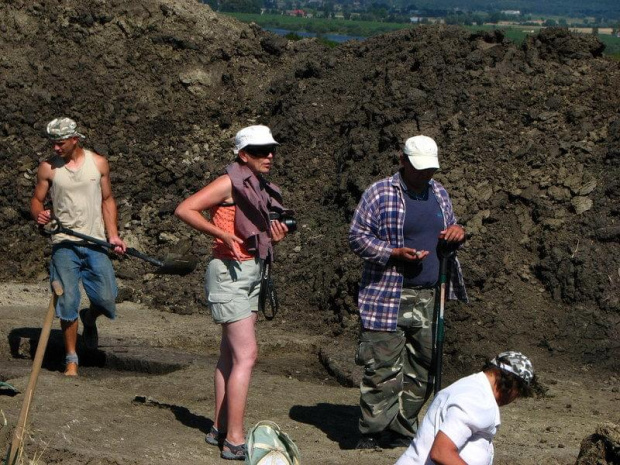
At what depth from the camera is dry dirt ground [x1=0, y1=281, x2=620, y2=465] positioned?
6.87 meters

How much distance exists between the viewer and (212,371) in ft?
29.9

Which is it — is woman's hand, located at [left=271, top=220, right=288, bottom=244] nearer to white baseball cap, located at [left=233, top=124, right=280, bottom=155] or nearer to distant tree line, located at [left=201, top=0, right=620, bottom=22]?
white baseball cap, located at [left=233, top=124, right=280, bottom=155]

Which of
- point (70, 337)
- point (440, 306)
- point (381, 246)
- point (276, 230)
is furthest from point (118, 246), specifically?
point (440, 306)

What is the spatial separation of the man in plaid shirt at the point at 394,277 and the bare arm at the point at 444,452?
2.04 metres

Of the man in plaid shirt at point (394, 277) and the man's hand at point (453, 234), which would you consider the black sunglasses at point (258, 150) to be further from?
the man's hand at point (453, 234)

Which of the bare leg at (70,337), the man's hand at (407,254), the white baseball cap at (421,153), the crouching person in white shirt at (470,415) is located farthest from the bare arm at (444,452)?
the bare leg at (70,337)

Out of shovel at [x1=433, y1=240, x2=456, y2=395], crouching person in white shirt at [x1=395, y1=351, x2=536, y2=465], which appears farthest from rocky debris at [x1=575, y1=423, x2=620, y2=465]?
crouching person in white shirt at [x1=395, y1=351, x2=536, y2=465]

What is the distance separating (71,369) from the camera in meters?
8.55

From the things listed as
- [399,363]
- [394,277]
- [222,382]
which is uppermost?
[394,277]

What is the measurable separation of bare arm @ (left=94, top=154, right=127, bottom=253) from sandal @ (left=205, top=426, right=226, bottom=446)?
1.75 metres

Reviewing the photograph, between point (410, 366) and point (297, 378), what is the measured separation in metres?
2.55

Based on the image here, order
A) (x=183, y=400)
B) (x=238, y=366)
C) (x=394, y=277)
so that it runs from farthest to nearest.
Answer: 1. (x=183, y=400)
2. (x=394, y=277)
3. (x=238, y=366)

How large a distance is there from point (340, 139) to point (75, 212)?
5530 millimetres

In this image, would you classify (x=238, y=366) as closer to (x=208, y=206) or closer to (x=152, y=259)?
(x=208, y=206)
